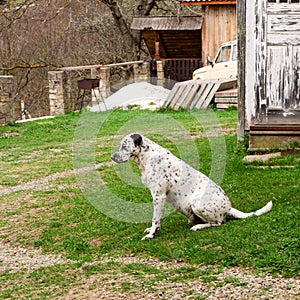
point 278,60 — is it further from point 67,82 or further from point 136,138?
point 67,82

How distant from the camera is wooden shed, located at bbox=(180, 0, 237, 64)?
923 inches

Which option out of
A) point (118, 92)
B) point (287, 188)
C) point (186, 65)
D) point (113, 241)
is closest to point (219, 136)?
point (287, 188)

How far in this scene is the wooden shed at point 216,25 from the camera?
76.9 ft

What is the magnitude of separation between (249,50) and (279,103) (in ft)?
2.90

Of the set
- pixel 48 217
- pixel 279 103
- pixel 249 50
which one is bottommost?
pixel 48 217

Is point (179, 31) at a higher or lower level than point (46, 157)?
higher

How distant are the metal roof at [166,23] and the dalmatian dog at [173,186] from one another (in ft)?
60.2

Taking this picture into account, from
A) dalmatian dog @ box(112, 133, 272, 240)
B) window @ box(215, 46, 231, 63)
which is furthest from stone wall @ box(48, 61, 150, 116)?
dalmatian dog @ box(112, 133, 272, 240)

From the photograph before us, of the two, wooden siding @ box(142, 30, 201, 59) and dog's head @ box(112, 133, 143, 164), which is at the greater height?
wooden siding @ box(142, 30, 201, 59)

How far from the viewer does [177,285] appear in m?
5.38

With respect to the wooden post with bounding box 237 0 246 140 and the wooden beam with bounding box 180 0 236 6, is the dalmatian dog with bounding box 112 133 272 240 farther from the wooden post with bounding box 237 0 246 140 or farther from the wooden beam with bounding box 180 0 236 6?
the wooden beam with bounding box 180 0 236 6

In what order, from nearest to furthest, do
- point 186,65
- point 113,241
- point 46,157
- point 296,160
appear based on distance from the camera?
point 113,241, point 296,160, point 46,157, point 186,65

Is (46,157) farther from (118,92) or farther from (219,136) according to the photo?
(118,92)

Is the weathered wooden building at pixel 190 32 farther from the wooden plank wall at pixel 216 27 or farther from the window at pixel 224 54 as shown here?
the window at pixel 224 54
